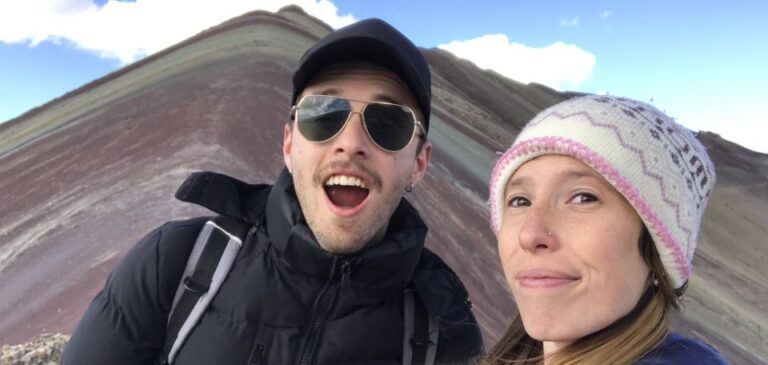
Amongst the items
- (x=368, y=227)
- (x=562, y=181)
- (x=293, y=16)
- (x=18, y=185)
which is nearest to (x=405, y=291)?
(x=368, y=227)

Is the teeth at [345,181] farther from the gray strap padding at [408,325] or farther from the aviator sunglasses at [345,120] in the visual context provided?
the gray strap padding at [408,325]

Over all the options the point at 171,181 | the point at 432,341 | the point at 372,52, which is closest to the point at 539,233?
the point at 432,341

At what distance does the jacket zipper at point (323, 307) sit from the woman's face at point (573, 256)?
658 millimetres

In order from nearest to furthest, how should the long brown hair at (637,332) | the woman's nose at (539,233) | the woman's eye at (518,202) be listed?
the long brown hair at (637,332)
the woman's nose at (539,233)
the woman's eye at (518,202)

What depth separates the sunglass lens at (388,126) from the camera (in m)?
2.22

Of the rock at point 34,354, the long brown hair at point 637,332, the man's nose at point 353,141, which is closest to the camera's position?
the long brown hair at point 637,332

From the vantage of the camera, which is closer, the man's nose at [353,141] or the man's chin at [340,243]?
the man's chin at [340,243]

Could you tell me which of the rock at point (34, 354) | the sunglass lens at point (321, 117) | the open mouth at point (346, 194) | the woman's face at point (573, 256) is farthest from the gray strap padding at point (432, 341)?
the rock at point (34, 354)

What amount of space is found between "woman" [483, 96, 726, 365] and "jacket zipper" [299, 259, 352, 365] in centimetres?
64

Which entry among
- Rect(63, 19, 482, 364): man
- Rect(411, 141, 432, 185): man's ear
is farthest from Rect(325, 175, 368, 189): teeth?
Rect(411, 141, 432, 185): man's ear

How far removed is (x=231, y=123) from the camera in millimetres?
8867

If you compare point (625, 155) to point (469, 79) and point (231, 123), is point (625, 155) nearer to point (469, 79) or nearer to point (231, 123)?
point (231, 123)

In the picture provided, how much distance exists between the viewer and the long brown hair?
138 centimetres

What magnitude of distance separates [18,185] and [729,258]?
22151 millimetres
